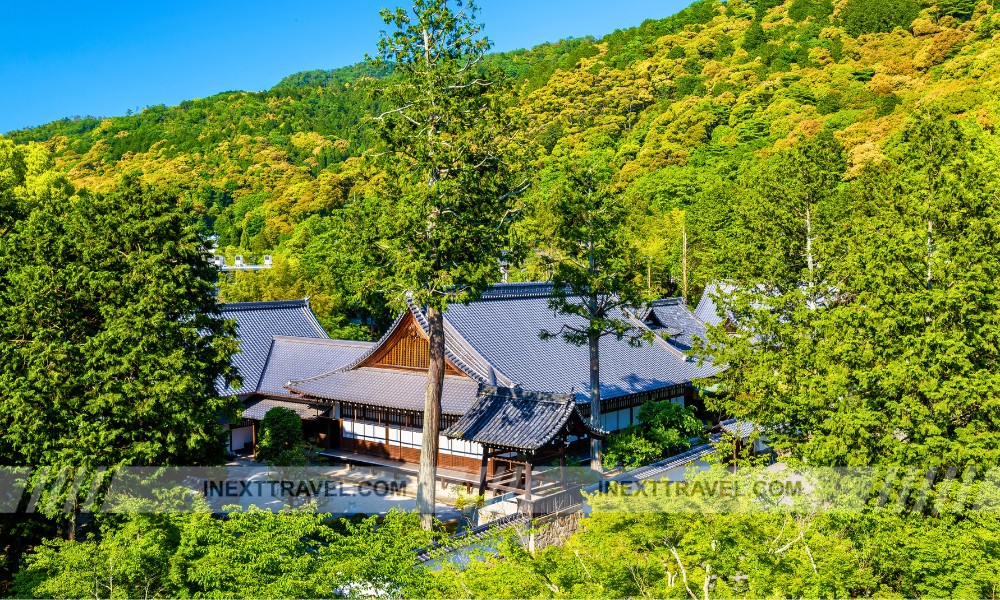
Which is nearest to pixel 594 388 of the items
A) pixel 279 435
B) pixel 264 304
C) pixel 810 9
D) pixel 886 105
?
pixel 279 435

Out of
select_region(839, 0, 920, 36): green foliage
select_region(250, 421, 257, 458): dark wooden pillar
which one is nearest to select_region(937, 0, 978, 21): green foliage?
select_region(839, 0, 920, 36): green foliage

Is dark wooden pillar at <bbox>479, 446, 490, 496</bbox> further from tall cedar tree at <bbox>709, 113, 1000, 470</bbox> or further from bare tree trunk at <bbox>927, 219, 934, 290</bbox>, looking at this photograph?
bare tree trunk at <bbox>927, 219, 934, 290</bbox>

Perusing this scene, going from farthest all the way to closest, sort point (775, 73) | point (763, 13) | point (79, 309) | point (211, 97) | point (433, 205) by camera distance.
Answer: point (211, 97) → point (763, 13) → point (775, 73) → point (433, 205) → point (79, 309)

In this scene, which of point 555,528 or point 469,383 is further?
point 469,383

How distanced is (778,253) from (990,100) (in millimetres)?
26346

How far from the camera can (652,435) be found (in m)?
21.6

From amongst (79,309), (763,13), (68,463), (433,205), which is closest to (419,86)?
(433,205)

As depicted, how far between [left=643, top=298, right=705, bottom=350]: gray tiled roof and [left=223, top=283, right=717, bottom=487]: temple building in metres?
2.26

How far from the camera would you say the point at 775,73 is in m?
82.1

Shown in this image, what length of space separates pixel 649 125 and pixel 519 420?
67636 mm

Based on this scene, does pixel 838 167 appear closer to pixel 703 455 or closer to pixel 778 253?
pixel 778 253

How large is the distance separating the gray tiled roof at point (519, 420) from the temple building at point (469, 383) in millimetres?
32

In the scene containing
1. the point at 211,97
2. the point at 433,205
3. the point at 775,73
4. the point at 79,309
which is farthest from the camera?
the point at 211,97

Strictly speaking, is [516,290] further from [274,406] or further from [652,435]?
[274,406]
